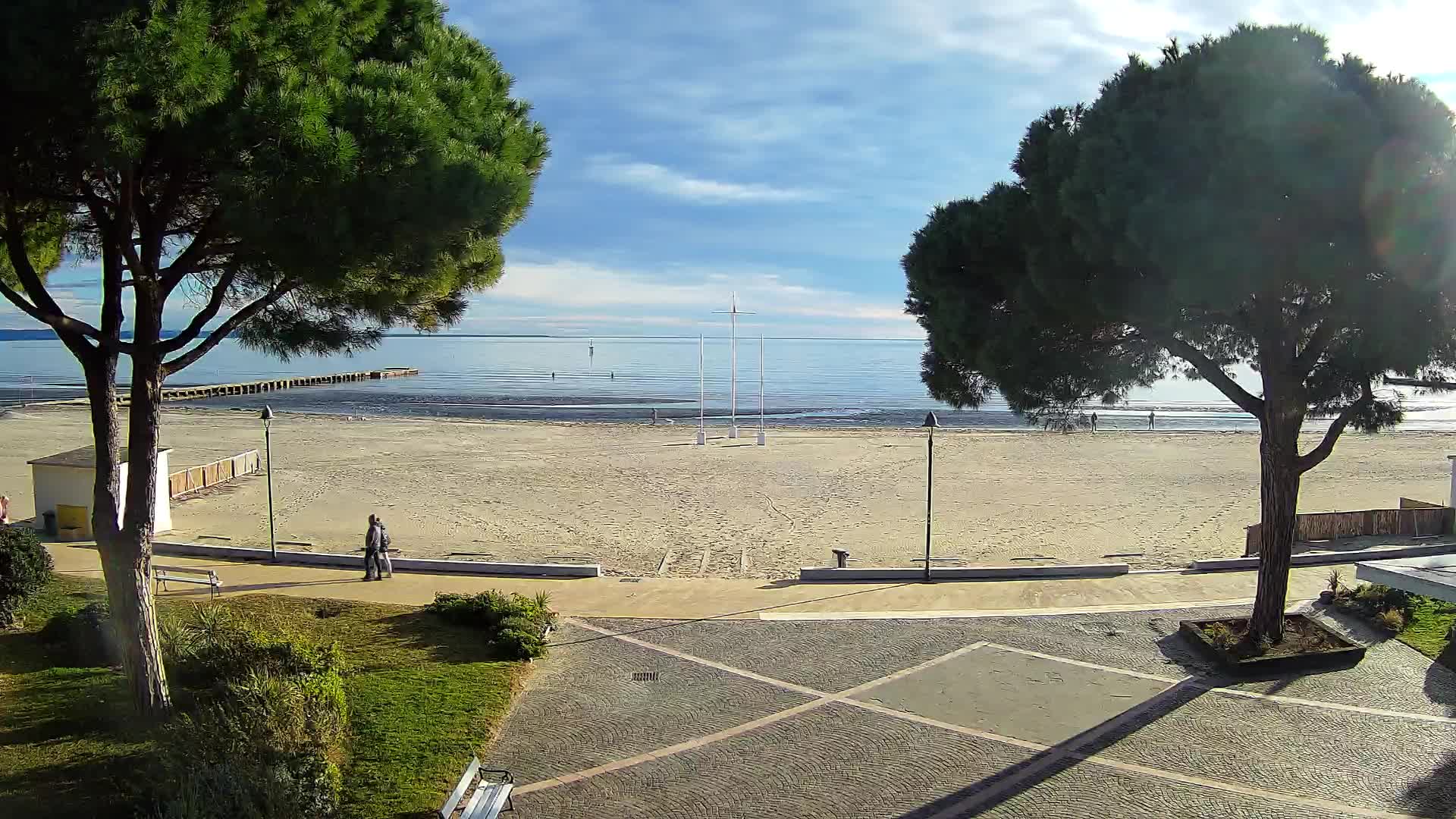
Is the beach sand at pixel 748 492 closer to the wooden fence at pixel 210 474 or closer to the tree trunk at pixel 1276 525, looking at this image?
the wooden fence at pixel 210 474

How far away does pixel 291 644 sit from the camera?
934 cm

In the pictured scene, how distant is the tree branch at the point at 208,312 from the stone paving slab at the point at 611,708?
15.0 ft

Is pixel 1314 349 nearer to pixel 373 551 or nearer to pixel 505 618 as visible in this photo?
pixel 505 618

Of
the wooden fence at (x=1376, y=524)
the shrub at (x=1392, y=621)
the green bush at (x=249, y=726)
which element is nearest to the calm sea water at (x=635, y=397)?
the wooden fence at (x=1376, y=524)

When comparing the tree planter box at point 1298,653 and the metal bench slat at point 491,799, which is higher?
the tree planter box at point 1298,653

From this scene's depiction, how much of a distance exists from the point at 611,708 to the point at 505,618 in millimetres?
2531

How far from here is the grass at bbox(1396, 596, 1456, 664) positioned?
1125 centimetres

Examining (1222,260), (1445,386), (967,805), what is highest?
(1222,260)

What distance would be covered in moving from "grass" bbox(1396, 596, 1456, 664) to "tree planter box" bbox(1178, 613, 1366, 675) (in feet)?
3.09

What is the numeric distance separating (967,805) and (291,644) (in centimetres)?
676

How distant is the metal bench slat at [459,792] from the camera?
6297mm

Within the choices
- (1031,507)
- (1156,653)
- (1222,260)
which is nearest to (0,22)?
(1222,260)

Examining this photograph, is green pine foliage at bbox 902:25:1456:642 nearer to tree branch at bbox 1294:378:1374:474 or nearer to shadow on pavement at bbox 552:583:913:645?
tree branch at bbox 1294:378:1374:474

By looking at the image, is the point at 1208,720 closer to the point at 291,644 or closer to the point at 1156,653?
the point at 1156,653
